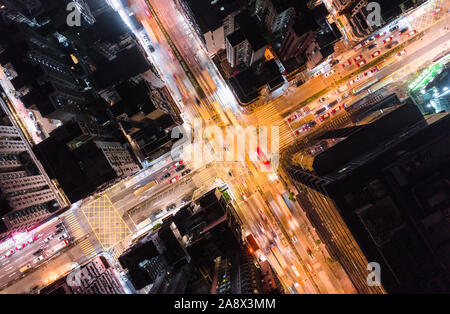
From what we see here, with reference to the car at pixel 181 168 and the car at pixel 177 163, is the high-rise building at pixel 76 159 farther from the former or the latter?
the car at pixel 181 168

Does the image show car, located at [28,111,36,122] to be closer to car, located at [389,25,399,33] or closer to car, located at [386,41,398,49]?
car, located at [386,41,398,49]

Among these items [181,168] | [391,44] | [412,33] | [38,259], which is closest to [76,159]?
[181,168]

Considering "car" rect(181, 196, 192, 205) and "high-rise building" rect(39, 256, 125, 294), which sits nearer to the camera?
"high-rise building" rect(39, 256, 125, 294)

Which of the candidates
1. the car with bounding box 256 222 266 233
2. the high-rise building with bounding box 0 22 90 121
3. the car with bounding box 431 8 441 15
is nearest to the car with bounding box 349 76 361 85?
the car with bounding box 431 8 441 15

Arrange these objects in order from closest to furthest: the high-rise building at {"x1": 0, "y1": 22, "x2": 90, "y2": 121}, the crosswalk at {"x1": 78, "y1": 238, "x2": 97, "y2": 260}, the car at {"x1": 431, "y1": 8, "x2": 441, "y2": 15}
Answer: the high-rise building at {"x1": 0, "y1": 22, "x2": 90, "y2": 121}, the car at {"x1": 431, "y1": 8, "x2": 441, "y2": 15}, the crosswalk at {"x1": 78, "y1": 238, "x2": 97, "y2": 260}

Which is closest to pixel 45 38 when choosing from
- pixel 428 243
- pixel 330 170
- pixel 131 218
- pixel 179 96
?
pixel 179 96

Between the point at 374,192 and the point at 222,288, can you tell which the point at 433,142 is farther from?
the point at 222,288

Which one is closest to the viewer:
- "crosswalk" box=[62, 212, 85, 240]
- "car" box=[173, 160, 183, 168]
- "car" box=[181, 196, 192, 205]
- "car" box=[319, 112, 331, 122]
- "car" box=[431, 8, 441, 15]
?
"car" box=[431, 8, 441, 15]

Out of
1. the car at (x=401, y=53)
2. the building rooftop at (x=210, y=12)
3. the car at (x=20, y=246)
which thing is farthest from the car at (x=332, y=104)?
the car at (x=20, y=246)

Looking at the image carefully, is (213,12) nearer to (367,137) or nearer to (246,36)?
(246,36)

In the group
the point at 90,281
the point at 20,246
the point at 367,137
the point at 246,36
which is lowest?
the point at 90,281
